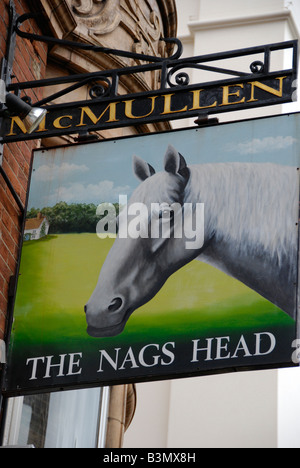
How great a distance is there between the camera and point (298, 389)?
83.2ft

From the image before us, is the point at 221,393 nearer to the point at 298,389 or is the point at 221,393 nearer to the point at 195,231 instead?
the point at 298,389

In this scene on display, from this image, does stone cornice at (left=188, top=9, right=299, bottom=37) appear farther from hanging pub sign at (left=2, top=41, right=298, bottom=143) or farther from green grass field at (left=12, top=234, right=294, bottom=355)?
green grass field at (left=12, top=234, right=294, bottom=355)

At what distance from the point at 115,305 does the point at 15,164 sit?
1.97 metres

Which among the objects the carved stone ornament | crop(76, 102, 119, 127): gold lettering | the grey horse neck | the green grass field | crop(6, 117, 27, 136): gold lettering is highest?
the carved stone ornament

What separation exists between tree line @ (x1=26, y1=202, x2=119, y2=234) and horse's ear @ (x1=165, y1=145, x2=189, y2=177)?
1.67 feet

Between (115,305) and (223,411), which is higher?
(223,411)

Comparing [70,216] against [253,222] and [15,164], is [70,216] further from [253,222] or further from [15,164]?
[253,222]

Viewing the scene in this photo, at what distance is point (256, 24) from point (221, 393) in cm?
925

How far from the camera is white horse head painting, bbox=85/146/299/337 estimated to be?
7.91 meters

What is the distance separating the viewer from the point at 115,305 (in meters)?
8.10

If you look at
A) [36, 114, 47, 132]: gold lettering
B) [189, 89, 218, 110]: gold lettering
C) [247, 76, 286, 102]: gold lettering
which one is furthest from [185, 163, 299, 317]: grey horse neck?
[36, 114, 47, 132]: gold lettering

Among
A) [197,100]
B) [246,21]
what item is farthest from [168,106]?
[246,21]

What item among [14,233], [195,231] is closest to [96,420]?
[14,233]

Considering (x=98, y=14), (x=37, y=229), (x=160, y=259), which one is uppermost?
(x=98, y=14)
